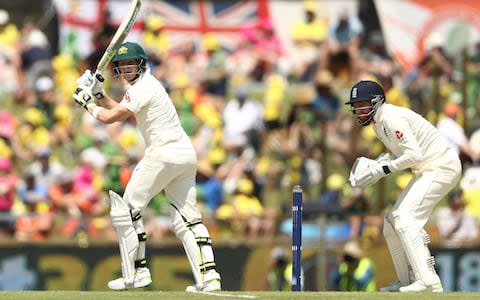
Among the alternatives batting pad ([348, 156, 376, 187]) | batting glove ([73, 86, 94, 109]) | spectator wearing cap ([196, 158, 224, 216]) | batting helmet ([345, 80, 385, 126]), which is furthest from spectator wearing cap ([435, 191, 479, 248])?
→ batting glove ([73, 86, 94, 109])

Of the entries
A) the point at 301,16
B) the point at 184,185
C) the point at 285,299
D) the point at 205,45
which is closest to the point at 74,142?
the point at 205,45

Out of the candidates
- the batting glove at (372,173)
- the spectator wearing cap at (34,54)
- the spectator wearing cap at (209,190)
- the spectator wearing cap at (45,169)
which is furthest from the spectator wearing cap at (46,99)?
the batting glove at (372,173)

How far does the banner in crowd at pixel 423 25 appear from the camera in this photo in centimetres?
2186

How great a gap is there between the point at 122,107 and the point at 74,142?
22.3ft

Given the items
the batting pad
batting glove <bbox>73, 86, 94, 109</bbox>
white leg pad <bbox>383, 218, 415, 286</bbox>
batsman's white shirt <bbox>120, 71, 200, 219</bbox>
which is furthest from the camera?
white leg pad <bbox>383, 218, 415, 286</bbox>

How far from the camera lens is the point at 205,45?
2173 cm

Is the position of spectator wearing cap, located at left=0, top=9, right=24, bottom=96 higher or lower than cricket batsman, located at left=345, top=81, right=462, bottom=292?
higher

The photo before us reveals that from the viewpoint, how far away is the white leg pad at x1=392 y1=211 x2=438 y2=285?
1340 centimetres

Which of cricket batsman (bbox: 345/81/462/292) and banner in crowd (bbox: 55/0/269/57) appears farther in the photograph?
banner in crowd (bbox: 55/0/269/57)

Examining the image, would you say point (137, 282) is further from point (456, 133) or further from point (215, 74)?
point (215, 74)

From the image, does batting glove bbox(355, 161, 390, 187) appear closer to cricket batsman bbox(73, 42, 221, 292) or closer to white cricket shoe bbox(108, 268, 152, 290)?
cricket batsman bbox(73, 42, 221, 292)

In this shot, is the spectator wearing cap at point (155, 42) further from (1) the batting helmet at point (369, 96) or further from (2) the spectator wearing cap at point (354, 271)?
(1) the batting helmet at point (369, 96)

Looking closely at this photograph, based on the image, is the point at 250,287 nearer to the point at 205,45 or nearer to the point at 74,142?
the point at 74,142

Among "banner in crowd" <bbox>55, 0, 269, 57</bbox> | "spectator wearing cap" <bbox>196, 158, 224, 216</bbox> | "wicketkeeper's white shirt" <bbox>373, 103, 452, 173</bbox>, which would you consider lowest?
"spectator wearing cap" <bbox>196, 158, 224, 216</bbox>
